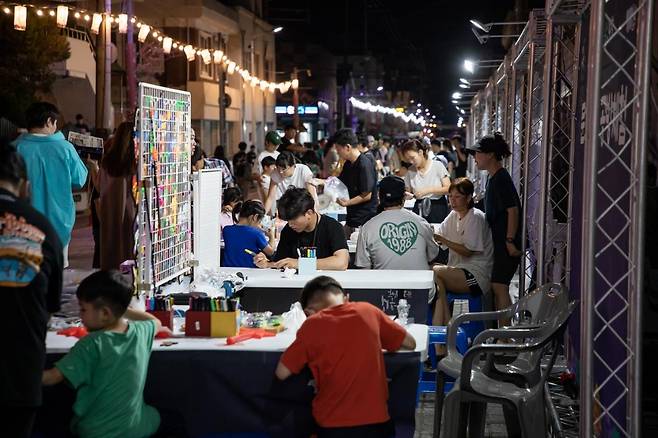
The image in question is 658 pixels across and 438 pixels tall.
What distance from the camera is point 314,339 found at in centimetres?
536

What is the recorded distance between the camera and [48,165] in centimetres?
851

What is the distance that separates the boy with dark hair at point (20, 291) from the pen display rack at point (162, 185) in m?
2.01

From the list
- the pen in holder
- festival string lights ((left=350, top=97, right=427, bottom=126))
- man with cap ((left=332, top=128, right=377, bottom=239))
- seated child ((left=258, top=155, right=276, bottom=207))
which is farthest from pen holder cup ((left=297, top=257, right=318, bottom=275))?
festival string lights ((left=350, top=97, right=427, bottom=126))

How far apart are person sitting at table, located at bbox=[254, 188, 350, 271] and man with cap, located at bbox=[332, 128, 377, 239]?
3932 millimetres

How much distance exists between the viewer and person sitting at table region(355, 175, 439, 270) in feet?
28.9

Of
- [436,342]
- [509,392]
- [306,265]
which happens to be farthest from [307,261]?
[509,392]

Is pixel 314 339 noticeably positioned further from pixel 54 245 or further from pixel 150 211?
pixel 150 211

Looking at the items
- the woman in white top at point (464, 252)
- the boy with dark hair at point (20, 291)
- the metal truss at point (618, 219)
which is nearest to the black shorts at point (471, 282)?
the woman in white top at point (464, 252)

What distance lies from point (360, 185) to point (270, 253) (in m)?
3.31

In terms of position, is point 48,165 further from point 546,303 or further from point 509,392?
point 509,392

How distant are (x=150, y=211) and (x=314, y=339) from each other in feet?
6.55

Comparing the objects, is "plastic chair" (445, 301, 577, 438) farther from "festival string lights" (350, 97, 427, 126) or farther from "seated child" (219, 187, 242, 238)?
"festival string lights" (350, 97, 427, 126)

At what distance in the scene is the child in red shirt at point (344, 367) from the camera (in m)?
5.34

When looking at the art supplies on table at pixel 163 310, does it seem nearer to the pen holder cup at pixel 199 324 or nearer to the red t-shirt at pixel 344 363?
the pen holder cup at pixel 199 324
